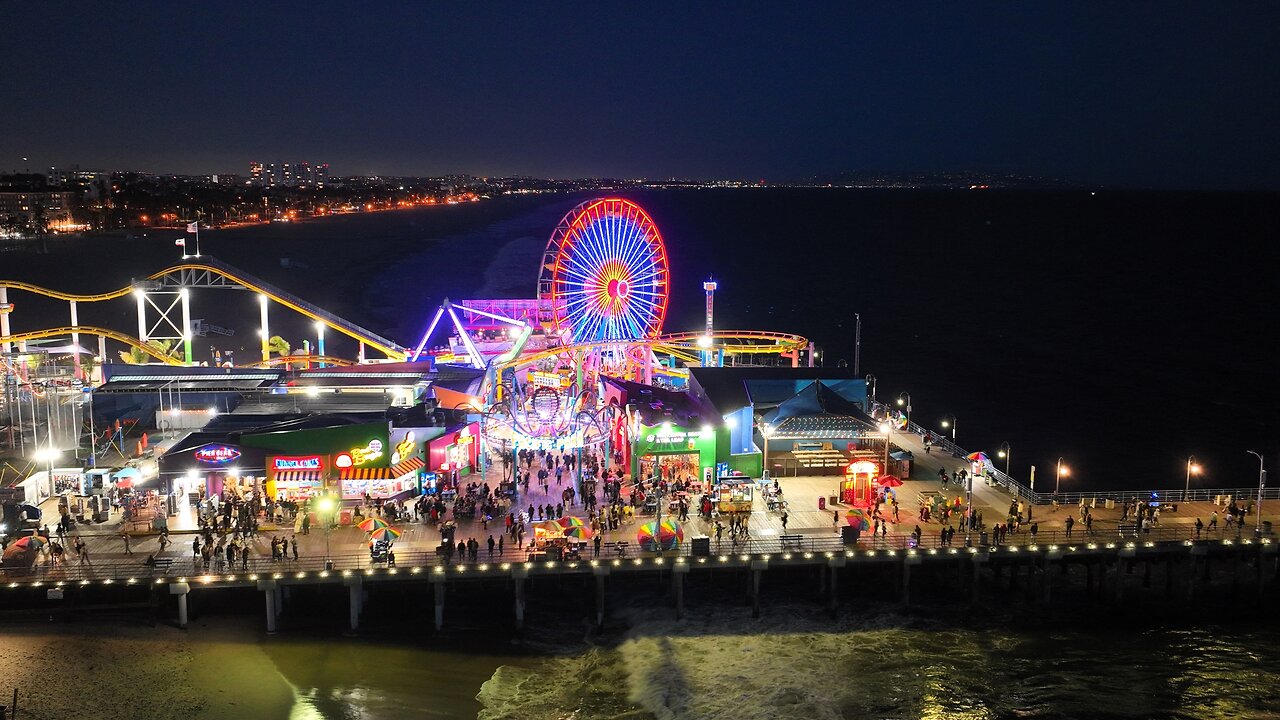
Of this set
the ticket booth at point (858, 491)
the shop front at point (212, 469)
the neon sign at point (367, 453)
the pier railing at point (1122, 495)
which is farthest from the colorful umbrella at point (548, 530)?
the pier railing at point (1122, 495)

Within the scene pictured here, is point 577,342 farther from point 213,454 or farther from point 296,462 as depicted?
point 213,454

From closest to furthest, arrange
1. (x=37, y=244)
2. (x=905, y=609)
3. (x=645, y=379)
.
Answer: (x=905, y=609), (x=645, y=379), (x=37, y=244)

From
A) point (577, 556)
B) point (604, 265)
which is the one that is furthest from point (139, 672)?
point (604, 265)

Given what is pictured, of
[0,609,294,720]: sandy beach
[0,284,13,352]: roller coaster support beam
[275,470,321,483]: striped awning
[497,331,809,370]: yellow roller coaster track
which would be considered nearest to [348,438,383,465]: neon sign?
[275,470,321,483]: striped awning

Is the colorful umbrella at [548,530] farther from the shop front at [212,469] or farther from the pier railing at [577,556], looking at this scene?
the shop front at [212,469]

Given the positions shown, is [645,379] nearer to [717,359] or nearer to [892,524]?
[717,359]

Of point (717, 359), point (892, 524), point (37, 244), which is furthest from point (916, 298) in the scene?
point (37, 244)

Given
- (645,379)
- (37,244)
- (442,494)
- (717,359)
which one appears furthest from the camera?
(37,244)
